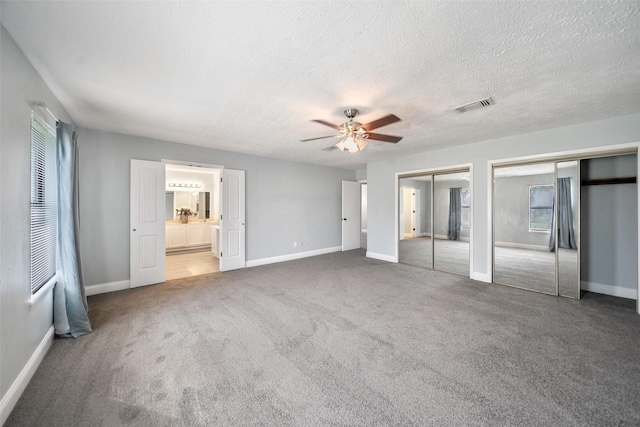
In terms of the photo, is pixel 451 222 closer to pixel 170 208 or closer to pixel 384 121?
pixel 384 121

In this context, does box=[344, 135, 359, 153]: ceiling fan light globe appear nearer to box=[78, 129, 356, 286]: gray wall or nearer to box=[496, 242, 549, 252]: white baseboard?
box=[78, 129, 356, 286]: gray wall

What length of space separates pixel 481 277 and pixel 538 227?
117 cm

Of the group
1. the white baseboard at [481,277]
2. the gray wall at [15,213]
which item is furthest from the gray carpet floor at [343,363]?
the white baseboard at [481,277]

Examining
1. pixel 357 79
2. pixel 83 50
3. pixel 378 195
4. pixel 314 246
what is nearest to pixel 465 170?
pixel 378 195

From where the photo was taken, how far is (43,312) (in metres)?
2.25

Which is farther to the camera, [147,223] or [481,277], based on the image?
[481,277]

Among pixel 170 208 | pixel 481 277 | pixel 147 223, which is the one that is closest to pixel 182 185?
pixel 170 208

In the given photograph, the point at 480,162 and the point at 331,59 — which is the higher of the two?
the point at 331,59

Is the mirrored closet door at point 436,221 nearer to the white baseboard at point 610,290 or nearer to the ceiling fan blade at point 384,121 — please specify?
the white baseboard at point 610,290

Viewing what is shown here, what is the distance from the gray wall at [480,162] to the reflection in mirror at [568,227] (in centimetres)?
40

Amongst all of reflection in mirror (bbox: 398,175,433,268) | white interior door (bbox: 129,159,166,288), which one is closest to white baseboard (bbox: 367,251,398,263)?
reflection in mirror (bbox: 398,175,433,268)

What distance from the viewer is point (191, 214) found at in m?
7.67

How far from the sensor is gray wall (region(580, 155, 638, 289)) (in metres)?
3.41

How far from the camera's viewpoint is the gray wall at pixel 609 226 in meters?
3.41
